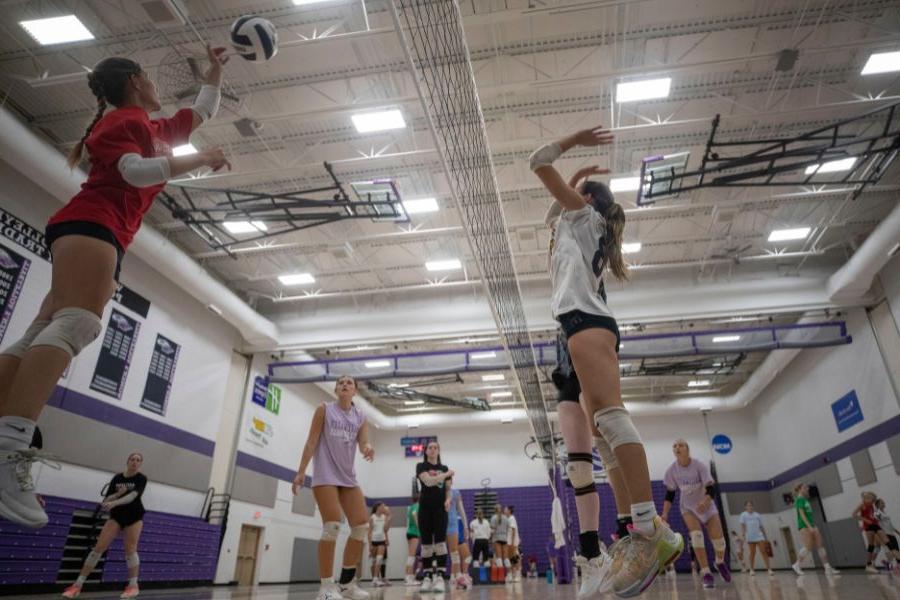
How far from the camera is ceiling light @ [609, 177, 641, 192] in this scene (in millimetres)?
11891

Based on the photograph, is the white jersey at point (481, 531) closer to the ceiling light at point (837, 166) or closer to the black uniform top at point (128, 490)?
the black uniform top at point (128, 490)

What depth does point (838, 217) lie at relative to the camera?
1345 cm

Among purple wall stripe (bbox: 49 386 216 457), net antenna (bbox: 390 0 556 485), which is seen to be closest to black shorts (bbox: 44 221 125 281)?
net antenna (bbox: 390 0 556 485)

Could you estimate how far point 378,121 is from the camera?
10430 mm

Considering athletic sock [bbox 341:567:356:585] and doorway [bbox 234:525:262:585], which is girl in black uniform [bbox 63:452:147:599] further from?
doorway [bbox 234:525:262:585]

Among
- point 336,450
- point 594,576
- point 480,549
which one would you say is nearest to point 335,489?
point 336,450

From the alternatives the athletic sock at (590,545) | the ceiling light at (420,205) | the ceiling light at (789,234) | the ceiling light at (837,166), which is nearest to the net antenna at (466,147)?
the ceiling light at (420,205)

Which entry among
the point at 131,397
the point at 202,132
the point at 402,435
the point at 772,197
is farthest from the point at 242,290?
the point at 772,197

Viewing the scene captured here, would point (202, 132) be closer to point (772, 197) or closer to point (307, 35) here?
point (307, 35)

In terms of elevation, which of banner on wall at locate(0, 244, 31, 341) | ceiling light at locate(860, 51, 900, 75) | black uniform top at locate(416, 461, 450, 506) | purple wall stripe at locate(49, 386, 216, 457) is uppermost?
ceiling light at locate(860, 51, 900, 75)

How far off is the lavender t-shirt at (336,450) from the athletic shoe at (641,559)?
9.17 feet

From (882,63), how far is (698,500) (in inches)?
329

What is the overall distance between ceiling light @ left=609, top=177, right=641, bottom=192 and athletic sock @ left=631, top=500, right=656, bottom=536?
34.9 ft

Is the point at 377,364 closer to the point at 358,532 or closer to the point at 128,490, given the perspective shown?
the point at 128,490
